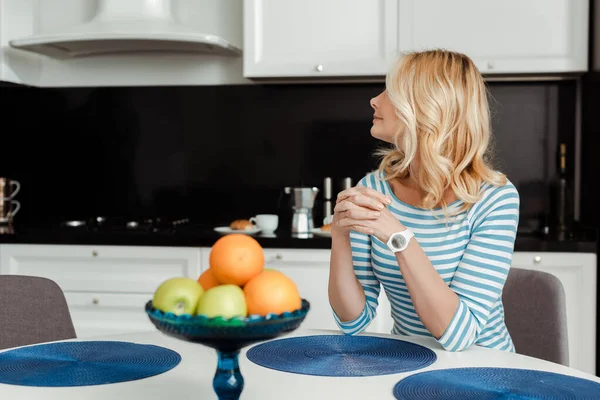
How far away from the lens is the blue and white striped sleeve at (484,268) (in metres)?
1.50

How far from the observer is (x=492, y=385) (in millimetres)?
1188

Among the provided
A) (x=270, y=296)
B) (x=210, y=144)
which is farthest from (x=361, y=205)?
(x=210, y=144)

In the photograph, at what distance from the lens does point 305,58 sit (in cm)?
324

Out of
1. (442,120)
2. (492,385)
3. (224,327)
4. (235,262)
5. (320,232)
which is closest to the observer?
(224,327)

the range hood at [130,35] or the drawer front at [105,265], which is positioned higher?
the range hood at [130,35]

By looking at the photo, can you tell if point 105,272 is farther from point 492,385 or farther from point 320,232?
point 492,385

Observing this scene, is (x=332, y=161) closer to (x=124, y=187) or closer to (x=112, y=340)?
(x=124, y=187)

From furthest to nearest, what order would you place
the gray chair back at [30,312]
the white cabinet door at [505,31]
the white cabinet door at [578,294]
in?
the white cabinet door at [505,31], the white cabinet door at [578,294], the gray chair back at [30,312]

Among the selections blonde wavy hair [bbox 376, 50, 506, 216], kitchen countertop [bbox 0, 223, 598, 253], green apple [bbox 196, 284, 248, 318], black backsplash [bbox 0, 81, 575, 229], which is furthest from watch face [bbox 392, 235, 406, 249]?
black backsplash [bbox 0, 81, 575, 229]

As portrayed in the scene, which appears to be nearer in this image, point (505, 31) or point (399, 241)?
point (399, 241)

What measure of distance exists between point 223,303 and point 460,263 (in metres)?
0.77

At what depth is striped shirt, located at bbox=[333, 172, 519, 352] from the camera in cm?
151

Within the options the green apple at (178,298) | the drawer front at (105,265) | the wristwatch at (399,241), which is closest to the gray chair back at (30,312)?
the wristwatch at (399,241)

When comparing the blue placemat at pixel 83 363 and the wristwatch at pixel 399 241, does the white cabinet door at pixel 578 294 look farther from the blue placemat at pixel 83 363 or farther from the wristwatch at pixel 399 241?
the blue placemat at pixel 83 363
